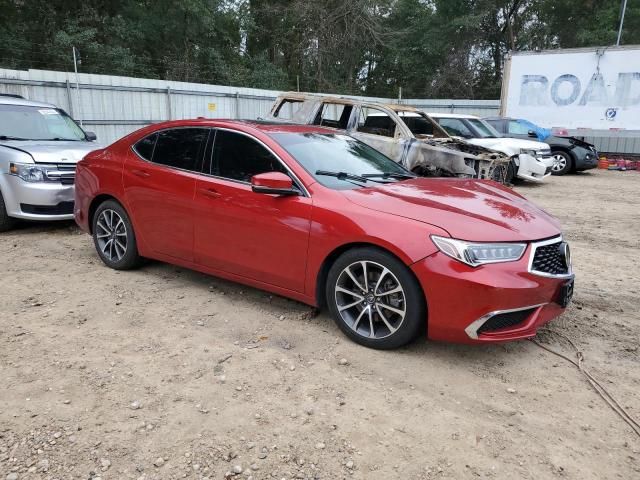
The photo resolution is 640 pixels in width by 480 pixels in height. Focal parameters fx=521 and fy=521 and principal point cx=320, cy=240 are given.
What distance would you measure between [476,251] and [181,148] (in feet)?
9.45

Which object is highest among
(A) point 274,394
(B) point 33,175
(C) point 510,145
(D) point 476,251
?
(C) point 510,145

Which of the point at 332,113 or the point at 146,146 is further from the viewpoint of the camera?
the point at 332,113

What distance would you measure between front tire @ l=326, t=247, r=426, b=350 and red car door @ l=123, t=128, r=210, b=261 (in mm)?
1573

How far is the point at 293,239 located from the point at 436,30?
3183 cm

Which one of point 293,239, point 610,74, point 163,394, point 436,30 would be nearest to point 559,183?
point 610,74

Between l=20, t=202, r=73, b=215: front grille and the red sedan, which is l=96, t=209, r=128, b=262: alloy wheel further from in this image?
l=20, t=202, r=73, b=215: front grille

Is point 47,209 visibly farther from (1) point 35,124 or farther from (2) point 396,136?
(2) point 396,136

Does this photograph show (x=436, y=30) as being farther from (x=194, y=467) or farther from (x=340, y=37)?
(x=194, y=467)

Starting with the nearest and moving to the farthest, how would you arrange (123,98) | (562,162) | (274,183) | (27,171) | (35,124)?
(274,183), (27,171), (35,124), (123,98), (562,162)

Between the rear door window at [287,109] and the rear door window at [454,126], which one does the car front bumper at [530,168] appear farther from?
the rear door window at [287,109]

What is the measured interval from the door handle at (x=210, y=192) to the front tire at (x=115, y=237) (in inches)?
42.9

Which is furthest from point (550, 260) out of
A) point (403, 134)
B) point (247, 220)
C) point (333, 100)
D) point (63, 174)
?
point (333, 100)

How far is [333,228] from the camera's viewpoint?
3.75 meters

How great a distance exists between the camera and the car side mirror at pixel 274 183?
12.8ft
